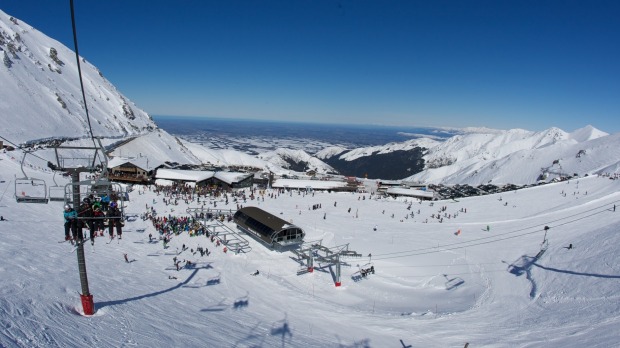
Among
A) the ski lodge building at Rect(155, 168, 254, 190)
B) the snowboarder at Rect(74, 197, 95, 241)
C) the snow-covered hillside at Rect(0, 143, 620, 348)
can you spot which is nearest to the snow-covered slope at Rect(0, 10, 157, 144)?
the ski lodge building at Rect(155, 168, 254, 190)

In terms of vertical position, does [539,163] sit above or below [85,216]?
below

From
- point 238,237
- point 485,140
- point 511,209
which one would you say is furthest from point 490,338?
point 485,140

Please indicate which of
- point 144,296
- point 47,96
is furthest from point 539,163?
point 47,96

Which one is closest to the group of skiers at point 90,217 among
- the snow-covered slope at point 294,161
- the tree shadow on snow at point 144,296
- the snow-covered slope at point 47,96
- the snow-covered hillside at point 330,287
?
the snow-covered hillside at point 330,287

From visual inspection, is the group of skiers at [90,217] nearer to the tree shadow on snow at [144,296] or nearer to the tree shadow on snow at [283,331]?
the tree shadow on snow at [144,296]

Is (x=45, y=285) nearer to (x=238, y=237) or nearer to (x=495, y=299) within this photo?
(x=238, y=237)

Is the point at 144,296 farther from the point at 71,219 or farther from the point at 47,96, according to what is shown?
the point at 47,96
